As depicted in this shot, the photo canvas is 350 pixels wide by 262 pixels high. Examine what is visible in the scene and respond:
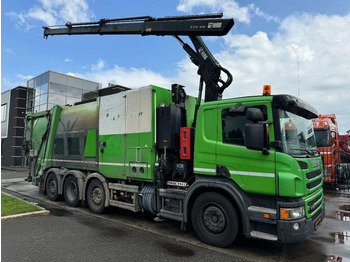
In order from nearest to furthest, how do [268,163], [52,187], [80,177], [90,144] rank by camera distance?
[268,163] → [90,144] → [80,177] → [52,187]

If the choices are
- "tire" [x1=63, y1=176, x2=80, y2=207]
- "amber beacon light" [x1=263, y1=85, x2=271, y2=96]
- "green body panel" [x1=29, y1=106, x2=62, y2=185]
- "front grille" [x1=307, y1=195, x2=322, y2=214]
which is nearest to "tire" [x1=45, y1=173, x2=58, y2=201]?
"green body panel" [x1=29, y1=106, x2=62, y2=185]

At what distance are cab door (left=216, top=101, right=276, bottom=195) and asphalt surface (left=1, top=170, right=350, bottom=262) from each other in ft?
4.08

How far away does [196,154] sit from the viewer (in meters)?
5.16

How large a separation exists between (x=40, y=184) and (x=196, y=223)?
22.3ft

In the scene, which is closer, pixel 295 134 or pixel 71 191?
pixel 295 134

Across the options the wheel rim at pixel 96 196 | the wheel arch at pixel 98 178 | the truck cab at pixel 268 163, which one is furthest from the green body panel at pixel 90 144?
the truck cab at pixel 268 163

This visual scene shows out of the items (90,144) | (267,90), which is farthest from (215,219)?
(90,144)

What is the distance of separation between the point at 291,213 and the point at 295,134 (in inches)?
51.0

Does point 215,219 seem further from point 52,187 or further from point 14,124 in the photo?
point 14,124

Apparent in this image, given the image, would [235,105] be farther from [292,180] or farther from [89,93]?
[89,93]

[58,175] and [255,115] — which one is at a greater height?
[255,115]

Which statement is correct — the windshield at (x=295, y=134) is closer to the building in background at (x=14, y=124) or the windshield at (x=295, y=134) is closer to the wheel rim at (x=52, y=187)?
the wheel rim at (x=52, y=187)

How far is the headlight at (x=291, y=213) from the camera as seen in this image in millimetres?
4020

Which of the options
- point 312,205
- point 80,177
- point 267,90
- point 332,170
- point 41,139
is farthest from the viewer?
point 332,170
